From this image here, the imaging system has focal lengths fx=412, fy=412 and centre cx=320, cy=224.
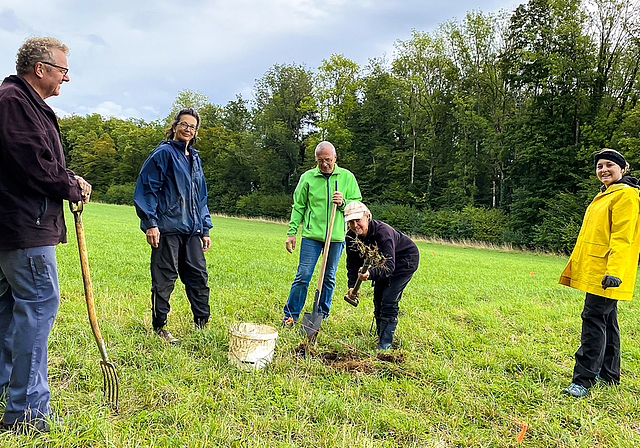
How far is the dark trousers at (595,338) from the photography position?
3773mm

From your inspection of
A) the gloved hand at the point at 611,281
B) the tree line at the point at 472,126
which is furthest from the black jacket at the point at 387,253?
the tree line at the point at 472,126

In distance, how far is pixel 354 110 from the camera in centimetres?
4272

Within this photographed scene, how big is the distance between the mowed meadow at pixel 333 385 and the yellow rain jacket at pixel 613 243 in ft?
3.22

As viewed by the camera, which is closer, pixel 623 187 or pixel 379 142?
pixel 623 187

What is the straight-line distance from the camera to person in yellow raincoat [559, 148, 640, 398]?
12.1 feet

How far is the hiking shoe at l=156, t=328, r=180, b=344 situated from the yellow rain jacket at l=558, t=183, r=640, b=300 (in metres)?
4.06

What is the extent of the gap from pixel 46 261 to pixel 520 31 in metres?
34.7

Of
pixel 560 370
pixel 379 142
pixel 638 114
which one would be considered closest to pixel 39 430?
pixel 560 370

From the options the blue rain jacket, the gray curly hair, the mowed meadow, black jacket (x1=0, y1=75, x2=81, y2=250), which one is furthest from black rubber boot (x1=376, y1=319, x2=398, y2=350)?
the gray curly hair

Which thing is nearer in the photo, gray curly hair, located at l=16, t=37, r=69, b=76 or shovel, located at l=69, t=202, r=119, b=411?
gray curly hair, located at l=16, t=37, r=69, b=76

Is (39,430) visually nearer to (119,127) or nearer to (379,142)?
(379,142)

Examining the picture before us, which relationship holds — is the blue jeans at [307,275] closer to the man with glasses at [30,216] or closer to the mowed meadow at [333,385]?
the mowed meadow at [333,385]

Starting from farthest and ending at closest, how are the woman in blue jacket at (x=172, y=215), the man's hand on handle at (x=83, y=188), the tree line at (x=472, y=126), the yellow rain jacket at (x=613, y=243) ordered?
the tree line at (x=472, y=126) → the woman in blue jacket at (x=172, y=215) → the yellow rain jacket at (x=613, y=243) → the man's hand on handle at (x=83, y=188)

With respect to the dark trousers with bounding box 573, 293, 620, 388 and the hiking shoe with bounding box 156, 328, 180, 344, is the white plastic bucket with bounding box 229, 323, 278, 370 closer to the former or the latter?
the hiking shoe with bounding box 156, 328, 180, 344
